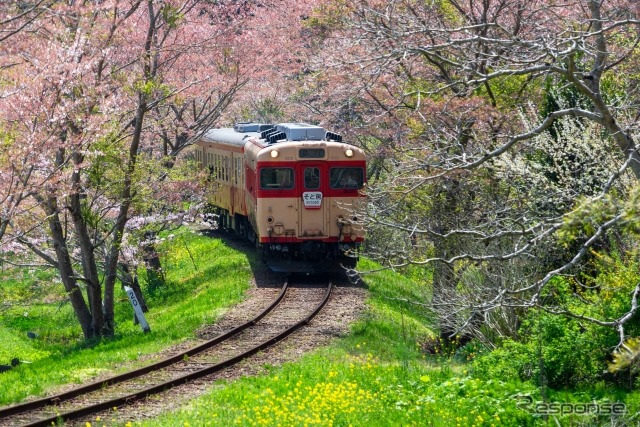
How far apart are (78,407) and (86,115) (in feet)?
21.5

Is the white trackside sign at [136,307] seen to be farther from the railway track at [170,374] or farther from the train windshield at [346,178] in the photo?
the train windshield at [346,178]

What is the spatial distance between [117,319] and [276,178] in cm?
583

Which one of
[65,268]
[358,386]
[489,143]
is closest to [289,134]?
[65,268]

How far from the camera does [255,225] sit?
69.3 ft

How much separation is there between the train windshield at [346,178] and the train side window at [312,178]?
282mm

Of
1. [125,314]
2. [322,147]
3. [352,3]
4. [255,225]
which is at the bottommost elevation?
[125,314]

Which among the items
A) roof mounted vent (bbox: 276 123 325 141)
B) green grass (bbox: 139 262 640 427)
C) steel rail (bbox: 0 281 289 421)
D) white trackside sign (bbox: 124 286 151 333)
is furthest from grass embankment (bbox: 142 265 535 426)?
roof mounted vent (bbox: 276 123 325 141)

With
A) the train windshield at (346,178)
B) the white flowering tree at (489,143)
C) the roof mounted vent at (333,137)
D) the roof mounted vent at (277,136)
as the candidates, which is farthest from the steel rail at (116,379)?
the roof mounted vent at (333,137)

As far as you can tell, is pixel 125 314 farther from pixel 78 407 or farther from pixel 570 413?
pixel 570 413

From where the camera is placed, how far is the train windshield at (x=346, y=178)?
20094 mm

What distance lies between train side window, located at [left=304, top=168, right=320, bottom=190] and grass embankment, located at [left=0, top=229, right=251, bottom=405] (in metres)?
2.50

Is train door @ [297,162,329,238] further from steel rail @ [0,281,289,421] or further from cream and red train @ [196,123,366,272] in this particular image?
steel rail @ [0,281,289,421]

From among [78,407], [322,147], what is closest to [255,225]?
[322,147]

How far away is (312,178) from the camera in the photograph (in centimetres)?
2014
